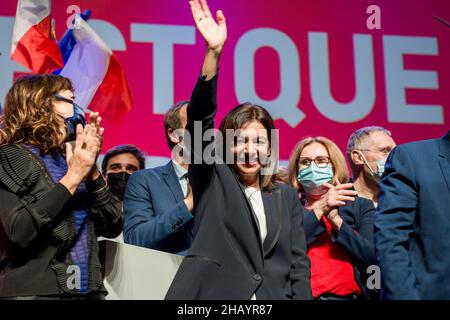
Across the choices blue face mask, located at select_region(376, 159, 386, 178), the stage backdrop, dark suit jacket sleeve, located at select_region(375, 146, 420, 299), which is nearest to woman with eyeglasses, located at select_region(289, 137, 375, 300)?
blue face mask, located at select_region(376, 159, 386, 178)

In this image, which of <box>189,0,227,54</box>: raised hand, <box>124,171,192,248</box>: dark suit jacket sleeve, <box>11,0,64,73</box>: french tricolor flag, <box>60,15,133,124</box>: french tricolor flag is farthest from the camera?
<box>60,15,133,124</box>: french tricolor flag

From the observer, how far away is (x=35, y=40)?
457 cm

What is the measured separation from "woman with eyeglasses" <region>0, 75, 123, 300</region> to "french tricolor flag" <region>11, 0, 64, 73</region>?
1.68 m

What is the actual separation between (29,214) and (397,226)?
1.28 metres

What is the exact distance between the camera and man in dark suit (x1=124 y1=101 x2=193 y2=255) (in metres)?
3.03

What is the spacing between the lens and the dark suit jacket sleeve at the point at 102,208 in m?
2.74

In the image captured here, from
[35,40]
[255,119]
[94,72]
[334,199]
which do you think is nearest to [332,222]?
[334,199]

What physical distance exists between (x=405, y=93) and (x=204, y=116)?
324 cm

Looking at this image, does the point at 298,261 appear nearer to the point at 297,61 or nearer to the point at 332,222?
the point at 332,222

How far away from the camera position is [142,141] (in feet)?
16.7

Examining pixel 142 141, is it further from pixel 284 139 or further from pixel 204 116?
pixel 204 116

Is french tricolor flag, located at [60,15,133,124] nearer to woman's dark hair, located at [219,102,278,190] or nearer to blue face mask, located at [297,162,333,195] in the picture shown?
blue face mask, located at [297,162,333,195]

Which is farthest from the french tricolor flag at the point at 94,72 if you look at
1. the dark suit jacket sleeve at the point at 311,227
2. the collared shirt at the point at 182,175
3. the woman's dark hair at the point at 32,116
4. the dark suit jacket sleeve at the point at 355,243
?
the dark suit jacket sleeve at the point at 355,243
